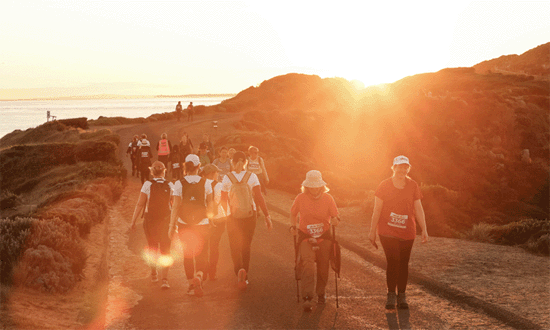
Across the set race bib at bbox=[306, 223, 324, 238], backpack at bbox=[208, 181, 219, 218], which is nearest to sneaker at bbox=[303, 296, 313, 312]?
race bib at bbox=[306, 223, 324, 238]

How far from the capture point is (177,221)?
7.20 meters

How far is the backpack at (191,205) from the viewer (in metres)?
7.11

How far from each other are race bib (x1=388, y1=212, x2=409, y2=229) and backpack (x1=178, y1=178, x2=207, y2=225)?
2.94 meters

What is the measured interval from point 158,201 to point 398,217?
13.0 feet

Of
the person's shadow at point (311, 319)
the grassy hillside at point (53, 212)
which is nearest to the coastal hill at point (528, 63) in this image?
the grassy hillside at point (53, 212)

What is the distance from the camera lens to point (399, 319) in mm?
6359

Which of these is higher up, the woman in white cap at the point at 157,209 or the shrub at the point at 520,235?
the woman in white cap at the point at 157,209

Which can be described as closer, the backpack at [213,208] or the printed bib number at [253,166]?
the backpack at [213,208]

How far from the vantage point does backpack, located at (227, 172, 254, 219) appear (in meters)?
7.46

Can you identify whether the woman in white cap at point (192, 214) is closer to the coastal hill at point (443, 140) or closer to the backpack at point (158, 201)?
the backpack at point (158, 201)

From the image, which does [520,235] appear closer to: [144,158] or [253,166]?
[253,166]

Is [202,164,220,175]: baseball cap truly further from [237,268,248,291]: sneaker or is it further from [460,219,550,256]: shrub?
[460,219,550,256]: shrub

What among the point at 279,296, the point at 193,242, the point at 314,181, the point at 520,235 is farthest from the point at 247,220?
the point at 520,235

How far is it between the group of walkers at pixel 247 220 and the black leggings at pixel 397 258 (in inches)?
0.5
